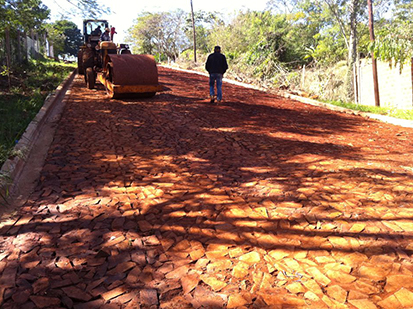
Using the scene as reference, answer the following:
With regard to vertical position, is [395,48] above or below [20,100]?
above

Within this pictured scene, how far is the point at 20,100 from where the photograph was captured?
8.87 meters

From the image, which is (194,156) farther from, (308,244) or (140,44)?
(140,44)

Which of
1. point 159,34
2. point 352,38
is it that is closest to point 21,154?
point 352,38

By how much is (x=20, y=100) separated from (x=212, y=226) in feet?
25.4

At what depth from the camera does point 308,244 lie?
2.90 meters

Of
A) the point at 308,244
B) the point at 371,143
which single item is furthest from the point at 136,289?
the point at 371,143

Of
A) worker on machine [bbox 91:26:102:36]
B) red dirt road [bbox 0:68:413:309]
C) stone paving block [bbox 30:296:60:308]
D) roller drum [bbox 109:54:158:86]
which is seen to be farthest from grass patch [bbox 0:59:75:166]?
stone paving block [bbox 30:296:60:308]

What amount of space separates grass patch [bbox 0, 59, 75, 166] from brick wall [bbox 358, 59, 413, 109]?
1185cm

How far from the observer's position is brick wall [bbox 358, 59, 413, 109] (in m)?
12.0

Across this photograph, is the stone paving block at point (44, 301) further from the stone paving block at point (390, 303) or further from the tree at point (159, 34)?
the tree at point (159, 34)

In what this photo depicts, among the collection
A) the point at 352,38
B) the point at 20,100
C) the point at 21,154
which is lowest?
the point at 21,154

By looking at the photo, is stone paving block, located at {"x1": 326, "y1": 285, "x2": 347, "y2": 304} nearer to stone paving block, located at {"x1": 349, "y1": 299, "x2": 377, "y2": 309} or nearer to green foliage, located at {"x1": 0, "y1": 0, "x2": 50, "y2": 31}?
stone paving block, located at {"x1": 349, "y1": 299, "x2": 377, "y2": 309}

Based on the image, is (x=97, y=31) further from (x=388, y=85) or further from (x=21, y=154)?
(x=388, y=85)

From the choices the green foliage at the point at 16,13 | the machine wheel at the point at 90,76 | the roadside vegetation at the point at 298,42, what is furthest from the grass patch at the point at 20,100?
the roadside vegetation at the point at 298,42
